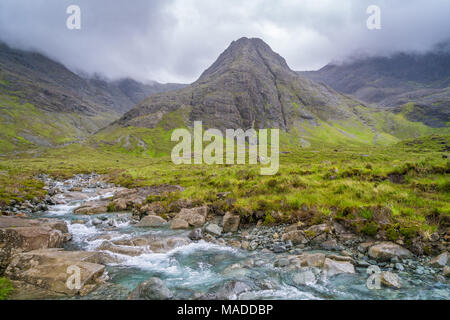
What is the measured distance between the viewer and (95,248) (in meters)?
12.7

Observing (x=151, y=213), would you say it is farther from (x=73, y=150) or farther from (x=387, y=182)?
(x=73, y=150)


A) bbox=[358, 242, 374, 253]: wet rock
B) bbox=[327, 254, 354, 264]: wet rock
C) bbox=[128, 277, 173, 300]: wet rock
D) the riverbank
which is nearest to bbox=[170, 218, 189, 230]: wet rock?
the riverbank

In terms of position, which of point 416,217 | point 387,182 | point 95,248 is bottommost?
point 95,248

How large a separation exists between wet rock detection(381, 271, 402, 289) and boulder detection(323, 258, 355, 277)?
1067 mm

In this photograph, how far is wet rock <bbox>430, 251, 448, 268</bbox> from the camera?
834 centimetres

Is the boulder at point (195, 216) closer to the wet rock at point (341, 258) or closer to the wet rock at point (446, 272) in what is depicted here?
the wet rock at point (341, 258)

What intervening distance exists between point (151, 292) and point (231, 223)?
8054 mm

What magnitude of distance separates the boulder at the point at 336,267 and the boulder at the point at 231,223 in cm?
672

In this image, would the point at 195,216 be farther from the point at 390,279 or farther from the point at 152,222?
the point at 390,279

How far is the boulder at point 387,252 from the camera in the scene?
9148 mm

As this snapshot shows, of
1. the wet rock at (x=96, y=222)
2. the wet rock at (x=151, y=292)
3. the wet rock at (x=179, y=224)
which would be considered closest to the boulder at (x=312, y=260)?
the wet rock at (x=151, y=292)

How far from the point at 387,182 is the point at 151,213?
1860cm

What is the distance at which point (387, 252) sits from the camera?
9234 mm
